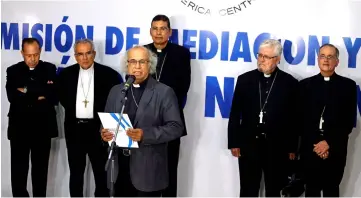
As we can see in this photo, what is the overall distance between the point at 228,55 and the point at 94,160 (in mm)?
1555

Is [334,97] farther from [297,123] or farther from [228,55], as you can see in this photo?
[228,55]

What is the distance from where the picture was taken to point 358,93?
4949 millimetres

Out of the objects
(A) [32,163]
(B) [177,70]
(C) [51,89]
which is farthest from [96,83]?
(A) [32,163]

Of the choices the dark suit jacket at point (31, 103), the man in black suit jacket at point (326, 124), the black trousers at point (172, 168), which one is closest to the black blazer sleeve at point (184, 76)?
the black trousers at point (172, 168)

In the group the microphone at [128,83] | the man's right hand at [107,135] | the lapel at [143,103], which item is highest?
the microphone at [128,83]

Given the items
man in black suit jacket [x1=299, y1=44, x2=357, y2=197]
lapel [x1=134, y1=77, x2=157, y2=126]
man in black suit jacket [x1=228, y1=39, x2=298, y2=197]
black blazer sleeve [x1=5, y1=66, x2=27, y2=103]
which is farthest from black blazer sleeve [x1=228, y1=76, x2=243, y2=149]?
black blazer sleeve [x1=5, y1=66, x2=27, y2=103]

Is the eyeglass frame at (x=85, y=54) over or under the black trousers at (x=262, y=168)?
over

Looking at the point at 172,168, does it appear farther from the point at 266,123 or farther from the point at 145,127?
the point at 145,127

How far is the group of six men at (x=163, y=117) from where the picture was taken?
11.6 feet

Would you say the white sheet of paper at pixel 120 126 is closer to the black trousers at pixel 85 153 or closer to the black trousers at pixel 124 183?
the black trousers at pixel 124 183

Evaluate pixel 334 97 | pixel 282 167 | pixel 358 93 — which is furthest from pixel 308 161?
pixel 358 93

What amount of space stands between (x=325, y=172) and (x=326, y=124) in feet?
1.28

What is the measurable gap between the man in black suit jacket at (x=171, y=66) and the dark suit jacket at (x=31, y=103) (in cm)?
97

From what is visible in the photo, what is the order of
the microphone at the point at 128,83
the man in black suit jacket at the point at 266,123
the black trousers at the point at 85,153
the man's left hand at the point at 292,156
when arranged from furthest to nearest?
the black trousers at the point at 85,153, the man's left hand at the point at 292,156, the man in black suit jacket at the point at 266,123, the microphone at the point at 128,83
